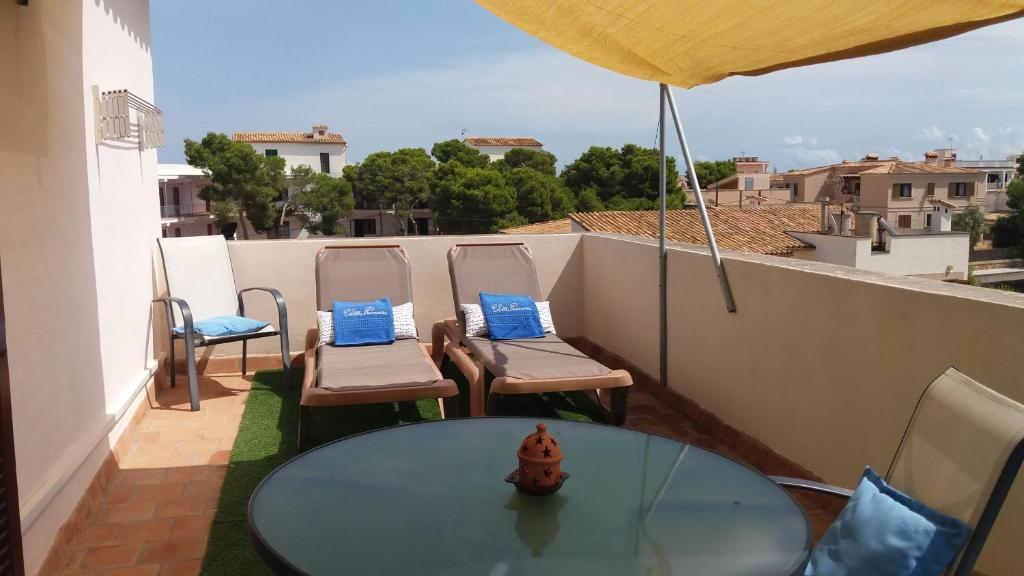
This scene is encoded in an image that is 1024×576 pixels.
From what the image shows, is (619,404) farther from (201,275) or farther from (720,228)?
(720,228)

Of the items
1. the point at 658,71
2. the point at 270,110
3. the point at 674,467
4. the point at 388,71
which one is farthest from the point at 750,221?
the point at 270,110

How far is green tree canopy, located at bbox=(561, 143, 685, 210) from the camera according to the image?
127ft

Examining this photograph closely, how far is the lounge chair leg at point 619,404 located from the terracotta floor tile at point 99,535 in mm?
2766

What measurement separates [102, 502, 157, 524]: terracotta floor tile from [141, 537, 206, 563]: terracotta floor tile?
0.34 m

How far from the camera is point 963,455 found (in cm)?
172

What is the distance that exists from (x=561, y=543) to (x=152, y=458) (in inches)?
134

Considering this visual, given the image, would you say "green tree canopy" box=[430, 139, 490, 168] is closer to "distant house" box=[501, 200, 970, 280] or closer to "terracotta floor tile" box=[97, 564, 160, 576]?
"distant house" box=[501, 200, 970, 280]

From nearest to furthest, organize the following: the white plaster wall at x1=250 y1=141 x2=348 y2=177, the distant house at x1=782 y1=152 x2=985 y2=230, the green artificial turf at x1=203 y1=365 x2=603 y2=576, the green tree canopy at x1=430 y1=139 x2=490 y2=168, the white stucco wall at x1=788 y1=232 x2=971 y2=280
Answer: the green artificial turf at x1=203 y1=365 x2=603 y2=576
the white stucco wall at x1=788 y1=232 x2=971 y2=280
the distant house at x1=782 y1=152 x2=985 y2=230
the green tree canopy at x1=430 y1=139 x2=490 y2=168
the white plaster wall at x1=250 y1=141 x2=348 y2=177

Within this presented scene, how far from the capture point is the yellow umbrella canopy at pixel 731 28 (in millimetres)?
2688

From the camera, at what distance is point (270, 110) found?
62812 millimetres

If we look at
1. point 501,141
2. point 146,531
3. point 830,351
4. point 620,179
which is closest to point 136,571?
point 146,531

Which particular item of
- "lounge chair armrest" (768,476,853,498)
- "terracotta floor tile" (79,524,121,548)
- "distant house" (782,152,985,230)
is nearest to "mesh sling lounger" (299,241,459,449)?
"terracotta floor tile" (79,524,121,548)

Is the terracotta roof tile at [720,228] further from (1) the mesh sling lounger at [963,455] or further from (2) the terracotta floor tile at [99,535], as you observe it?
(1) the mesh sling lounger at [963,455]

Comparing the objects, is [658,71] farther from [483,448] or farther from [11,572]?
[11,572]
